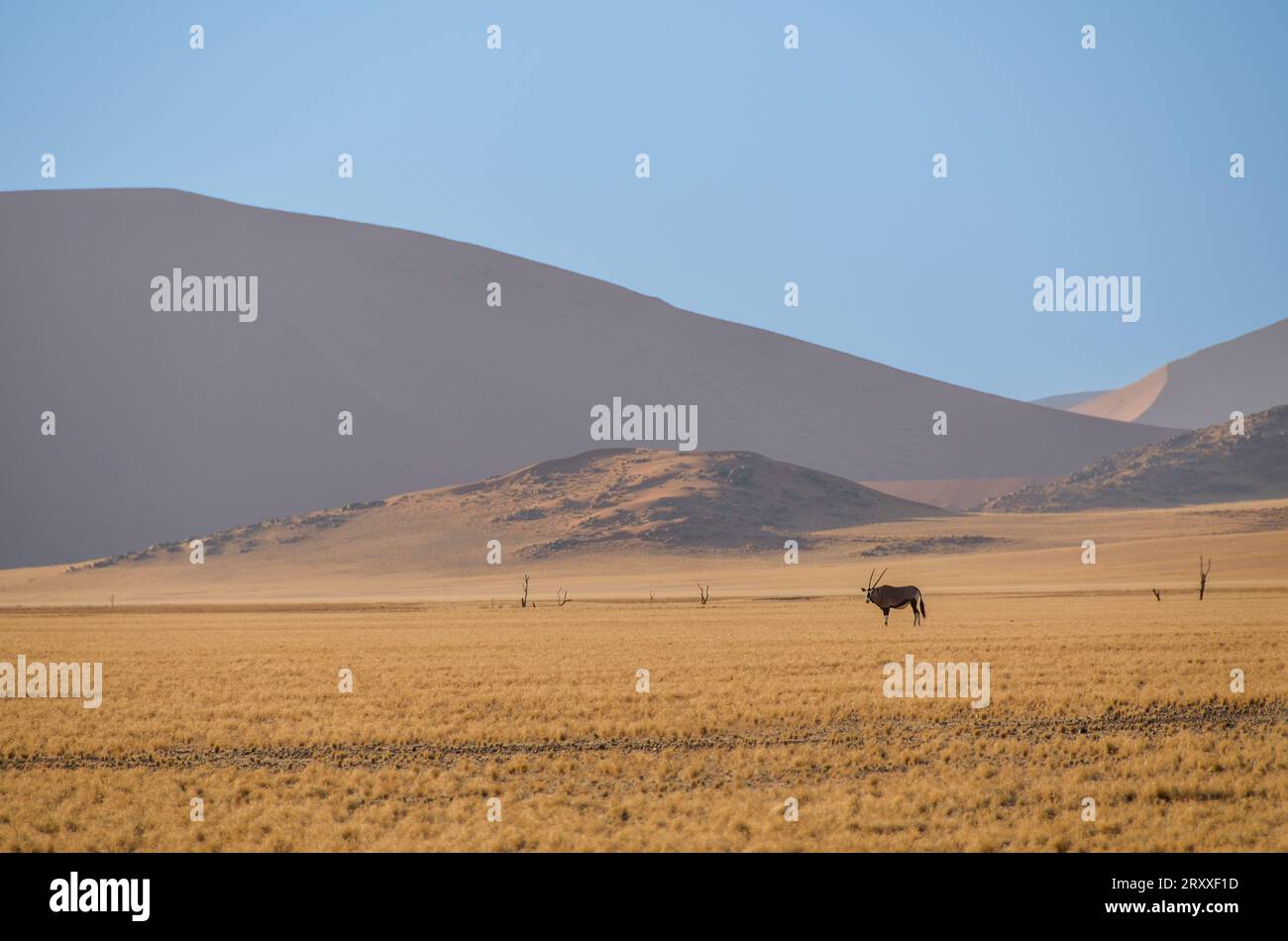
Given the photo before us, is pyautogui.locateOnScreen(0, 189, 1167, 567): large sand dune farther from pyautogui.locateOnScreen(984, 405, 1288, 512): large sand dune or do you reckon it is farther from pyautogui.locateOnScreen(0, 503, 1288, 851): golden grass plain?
pyautogui.locateOnScreen(0, 503, 1288, 851): golden grass plain

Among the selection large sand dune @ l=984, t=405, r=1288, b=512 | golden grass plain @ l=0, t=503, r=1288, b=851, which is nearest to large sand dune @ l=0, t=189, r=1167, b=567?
large sand dune @ l=984, t=405, r=1288, b=512

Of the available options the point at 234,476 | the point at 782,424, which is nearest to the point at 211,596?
the point at 234,476

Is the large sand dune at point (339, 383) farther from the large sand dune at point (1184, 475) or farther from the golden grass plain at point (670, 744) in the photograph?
the golden grass plain at point (670, 744)

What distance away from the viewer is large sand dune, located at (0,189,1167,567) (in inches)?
4451

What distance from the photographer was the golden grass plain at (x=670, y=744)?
10227 mm

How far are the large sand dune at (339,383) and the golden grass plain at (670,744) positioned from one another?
8809cm

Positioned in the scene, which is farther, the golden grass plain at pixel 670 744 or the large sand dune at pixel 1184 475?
Answer: the large sand dune at pixel 1184 475

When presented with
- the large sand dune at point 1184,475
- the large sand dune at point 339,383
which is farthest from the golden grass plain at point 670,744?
the large sand dune at point 339,383

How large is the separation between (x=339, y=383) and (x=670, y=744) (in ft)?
406

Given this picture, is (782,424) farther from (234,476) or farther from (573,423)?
(234,476)

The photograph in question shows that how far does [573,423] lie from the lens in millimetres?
142250

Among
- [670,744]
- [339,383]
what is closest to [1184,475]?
[339,383]

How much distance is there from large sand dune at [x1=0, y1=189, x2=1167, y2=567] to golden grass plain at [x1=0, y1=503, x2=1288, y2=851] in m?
88.1
